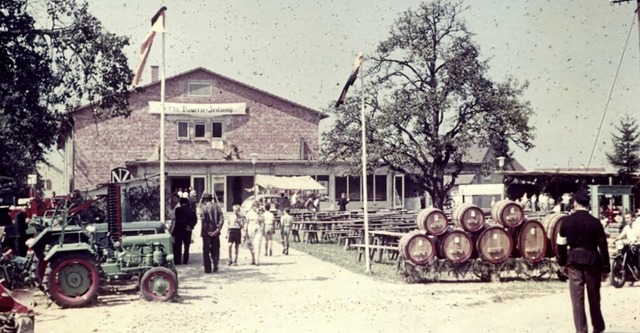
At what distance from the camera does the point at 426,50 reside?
2995 centimetres

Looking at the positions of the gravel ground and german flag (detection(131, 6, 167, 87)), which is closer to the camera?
the gravel ground

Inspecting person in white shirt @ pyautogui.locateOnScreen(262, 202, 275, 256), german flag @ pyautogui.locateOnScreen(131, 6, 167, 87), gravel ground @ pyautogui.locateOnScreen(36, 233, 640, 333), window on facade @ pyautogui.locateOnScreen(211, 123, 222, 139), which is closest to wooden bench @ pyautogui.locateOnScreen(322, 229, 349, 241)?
person in white shirt @ pyautogui.locateOnScreen(262, 202, 275, 256)

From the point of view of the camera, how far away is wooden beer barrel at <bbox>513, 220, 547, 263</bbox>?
588 inches

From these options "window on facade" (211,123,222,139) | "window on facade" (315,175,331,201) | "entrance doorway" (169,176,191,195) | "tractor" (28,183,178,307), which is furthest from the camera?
"window on facade" (315,175,331,201)

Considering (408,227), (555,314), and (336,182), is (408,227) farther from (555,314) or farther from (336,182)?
(336,182)

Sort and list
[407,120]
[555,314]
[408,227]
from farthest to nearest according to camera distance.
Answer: [407,120], [408,227], [555,314]

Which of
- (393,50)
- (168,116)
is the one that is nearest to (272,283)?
(393,50)

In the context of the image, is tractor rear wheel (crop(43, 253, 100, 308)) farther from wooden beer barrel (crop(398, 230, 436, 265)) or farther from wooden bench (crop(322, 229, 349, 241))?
wooden bench (crop(322, 229, 349, 241))

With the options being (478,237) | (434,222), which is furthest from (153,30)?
(478,237)

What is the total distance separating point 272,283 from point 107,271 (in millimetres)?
3477

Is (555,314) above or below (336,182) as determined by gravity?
below

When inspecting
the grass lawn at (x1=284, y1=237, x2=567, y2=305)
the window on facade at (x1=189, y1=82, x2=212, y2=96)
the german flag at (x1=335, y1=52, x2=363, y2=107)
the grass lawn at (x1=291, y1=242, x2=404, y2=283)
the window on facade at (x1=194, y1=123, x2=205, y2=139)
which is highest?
the window on facade at (x1=189, y1=82, x2=212, y2=96)

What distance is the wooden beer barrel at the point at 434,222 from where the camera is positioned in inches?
575

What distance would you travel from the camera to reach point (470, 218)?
14922 millimetres
